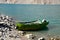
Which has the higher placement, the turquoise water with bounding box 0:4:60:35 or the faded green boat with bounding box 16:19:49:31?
the faded green boat with bounding box 16:19:49:31

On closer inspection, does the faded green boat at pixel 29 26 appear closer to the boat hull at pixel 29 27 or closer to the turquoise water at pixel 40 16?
the boat hull at pixel 29 27

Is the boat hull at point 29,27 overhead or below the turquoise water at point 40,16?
overhead

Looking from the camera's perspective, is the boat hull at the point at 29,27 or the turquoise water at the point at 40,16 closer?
the boat hull at the point at 29,27

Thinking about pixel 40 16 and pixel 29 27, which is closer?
pixel 29 27

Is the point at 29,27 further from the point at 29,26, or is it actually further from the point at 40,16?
the point at 40,16

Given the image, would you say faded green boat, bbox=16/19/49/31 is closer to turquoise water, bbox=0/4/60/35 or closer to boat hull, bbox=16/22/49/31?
boat hull, bbox=16/22/49/31

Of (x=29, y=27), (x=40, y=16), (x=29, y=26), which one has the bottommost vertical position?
Result: (x=40, y=16)

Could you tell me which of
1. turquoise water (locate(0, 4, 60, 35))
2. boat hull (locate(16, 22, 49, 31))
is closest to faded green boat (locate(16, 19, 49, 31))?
boat hull (locate(16, 22, 49, 31))

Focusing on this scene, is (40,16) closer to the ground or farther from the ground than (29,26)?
closer to the ground

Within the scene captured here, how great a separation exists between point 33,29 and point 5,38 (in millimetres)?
7898

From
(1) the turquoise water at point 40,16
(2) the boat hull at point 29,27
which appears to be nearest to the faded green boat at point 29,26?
(2) the boat hull at point 29,27

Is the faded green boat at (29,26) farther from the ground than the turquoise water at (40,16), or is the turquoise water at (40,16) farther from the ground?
the faded green boat at (29,26)

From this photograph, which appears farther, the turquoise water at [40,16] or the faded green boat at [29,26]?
the turquoise water at [40,16]

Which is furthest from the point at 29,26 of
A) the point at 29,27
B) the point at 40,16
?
the point at 40,16
